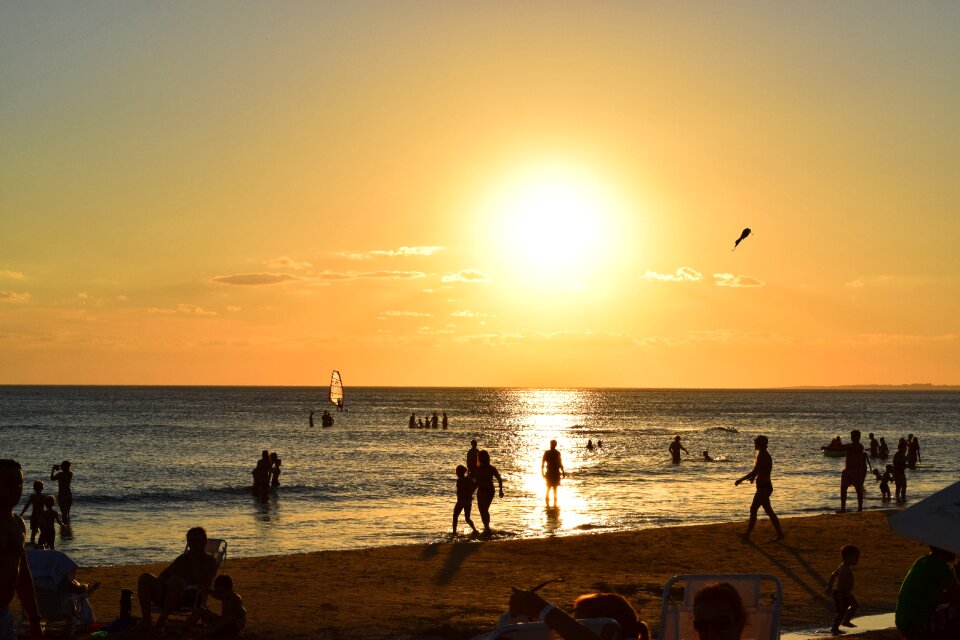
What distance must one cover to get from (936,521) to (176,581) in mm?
7605

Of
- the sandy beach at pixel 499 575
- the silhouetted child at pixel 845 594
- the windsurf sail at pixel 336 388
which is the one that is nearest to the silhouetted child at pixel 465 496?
the sandy beach at pixel 499 575

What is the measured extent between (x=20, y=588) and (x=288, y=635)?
508cm

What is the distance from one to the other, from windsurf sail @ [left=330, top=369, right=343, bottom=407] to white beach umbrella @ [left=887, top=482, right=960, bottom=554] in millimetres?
90826

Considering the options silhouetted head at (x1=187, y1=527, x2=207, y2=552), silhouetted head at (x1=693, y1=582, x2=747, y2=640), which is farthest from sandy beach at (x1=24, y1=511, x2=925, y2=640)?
silhouetted head at (x1=693, y1=582, x2=747, y2=640)

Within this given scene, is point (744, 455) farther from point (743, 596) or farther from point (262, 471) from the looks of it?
point (743, 596)

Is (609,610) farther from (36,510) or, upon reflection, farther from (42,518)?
(36,510)

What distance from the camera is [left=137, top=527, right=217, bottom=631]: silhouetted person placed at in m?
10.5

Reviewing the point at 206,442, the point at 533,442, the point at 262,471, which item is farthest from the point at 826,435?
the point at 262,471

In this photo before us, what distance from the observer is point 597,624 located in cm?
512

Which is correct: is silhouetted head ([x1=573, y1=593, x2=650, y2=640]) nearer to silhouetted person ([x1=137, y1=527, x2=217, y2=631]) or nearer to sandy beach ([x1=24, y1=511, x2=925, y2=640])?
sandy beach ([x1=24, y1=511, x2=925, y2=640])

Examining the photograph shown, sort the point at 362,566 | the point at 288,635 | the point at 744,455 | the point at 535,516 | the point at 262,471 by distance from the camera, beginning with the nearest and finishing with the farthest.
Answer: the point at 288,635 → the point at 362,566 → the point at 535,516 → the point at 262,471 → the point at 744,455

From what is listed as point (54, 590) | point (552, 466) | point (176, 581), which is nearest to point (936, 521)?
point (176, 581)

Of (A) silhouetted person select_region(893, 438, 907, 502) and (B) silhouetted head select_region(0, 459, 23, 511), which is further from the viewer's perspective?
(A) silhouetted person select_region(893, 438, 907, 502)

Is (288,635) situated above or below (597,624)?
below
